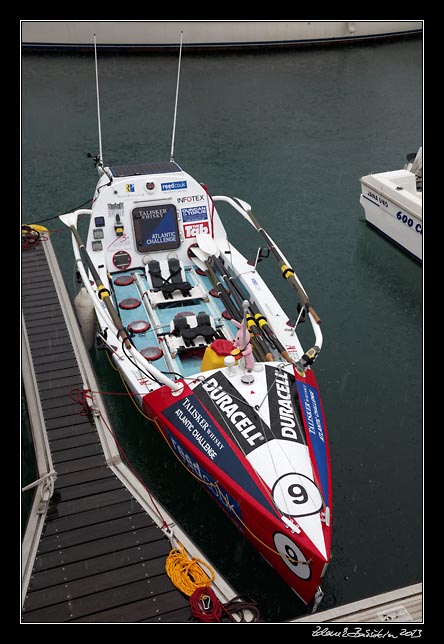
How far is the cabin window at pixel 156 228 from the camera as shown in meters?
11.4

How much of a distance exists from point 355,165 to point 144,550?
15340mm

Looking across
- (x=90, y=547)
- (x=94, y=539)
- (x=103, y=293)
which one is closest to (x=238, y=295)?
(x=103, y=293)

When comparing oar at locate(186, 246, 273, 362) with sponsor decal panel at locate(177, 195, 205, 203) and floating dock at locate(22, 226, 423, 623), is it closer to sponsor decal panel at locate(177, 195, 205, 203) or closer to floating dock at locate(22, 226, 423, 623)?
sponsor decal panel at locate(177, 195, 205, 203)

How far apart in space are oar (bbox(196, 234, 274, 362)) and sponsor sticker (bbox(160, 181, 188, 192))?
0.97 m

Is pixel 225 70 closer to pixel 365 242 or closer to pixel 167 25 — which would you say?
pixel 167 25

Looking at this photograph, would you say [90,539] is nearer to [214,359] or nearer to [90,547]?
[90,547]

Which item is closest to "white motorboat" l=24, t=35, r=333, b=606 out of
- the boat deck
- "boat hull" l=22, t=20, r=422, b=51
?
the boat deck

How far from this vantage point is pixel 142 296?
35.4 feet

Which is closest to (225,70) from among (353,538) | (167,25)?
(167,25)

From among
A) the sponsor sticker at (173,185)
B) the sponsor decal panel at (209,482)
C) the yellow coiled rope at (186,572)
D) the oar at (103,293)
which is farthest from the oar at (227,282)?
the yellow coiled rope at (186,572)

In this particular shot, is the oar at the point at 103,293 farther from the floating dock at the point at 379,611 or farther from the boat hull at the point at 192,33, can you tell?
the boat hull at the point at 192,33

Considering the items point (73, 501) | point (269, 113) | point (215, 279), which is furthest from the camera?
point (269, 113)

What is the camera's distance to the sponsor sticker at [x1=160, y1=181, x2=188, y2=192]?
11.5 metres

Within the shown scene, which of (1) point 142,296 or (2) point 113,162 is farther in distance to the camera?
(2) point 113,162
